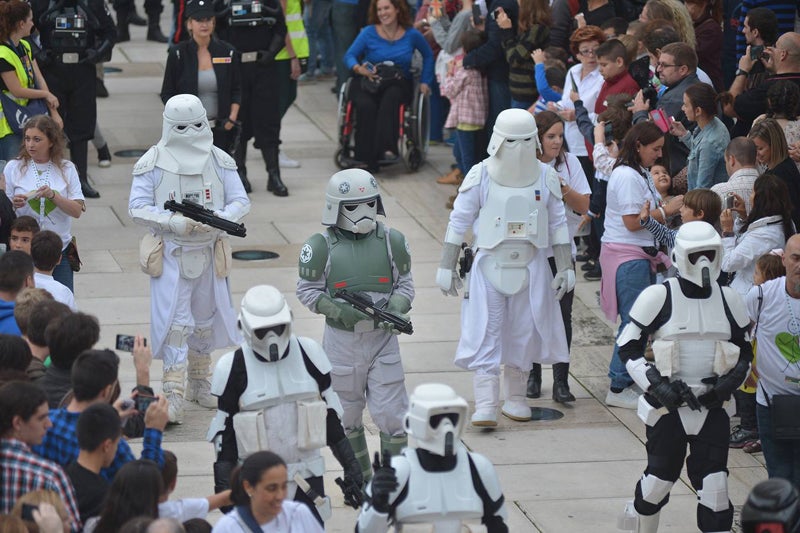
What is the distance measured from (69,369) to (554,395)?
4.29 metres

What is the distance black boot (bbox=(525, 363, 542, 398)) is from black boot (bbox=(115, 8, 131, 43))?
12506 mm

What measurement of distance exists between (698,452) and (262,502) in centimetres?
276

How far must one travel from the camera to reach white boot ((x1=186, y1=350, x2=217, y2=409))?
9.84 meters

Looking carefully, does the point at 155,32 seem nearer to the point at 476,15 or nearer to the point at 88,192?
the point at 88,192

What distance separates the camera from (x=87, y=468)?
5965 millimetres

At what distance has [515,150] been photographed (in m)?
9.06

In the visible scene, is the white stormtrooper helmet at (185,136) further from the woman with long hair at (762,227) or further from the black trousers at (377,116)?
the black trousers at (377,116)

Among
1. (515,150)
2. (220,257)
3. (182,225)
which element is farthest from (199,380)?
(515,150)

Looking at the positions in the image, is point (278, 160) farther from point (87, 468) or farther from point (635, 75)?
point (87, 468)

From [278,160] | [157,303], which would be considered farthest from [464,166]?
[157,303]

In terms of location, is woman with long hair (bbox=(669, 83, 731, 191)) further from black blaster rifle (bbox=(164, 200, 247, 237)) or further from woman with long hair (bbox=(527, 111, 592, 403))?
black blaster rifle (bbox=(164, 200, 247, 237))

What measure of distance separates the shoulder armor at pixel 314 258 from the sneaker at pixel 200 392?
1954 millimetres

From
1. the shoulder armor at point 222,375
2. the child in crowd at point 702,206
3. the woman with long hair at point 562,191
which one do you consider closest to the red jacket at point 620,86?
the woman with long hair at point 562,191

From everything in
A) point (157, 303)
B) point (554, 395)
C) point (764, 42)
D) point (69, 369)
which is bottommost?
point (554, 395)
